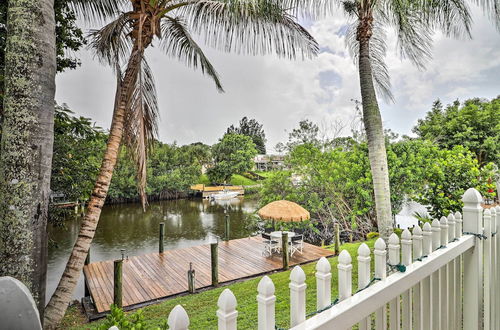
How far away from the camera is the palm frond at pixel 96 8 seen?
187 inches

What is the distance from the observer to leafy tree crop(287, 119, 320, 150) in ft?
39.1

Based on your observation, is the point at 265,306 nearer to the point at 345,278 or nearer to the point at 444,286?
the point at 345,278

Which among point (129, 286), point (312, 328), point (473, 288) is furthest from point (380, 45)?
point (129, 286)

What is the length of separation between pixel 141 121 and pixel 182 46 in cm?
272

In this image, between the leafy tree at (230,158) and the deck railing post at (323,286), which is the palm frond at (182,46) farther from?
the leafy tree at (230,158)

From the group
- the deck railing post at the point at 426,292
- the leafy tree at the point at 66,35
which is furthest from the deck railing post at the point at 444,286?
the leafy tree at the point at 66,35

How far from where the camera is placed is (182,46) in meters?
5.79

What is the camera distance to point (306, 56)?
4.62 metres

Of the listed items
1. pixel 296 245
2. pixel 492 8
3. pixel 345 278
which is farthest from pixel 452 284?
pixel 296 245

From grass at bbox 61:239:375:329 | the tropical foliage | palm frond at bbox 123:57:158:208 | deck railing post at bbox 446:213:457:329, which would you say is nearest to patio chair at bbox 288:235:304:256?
grass at bbox 61:239:375:329

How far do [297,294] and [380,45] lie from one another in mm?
5929

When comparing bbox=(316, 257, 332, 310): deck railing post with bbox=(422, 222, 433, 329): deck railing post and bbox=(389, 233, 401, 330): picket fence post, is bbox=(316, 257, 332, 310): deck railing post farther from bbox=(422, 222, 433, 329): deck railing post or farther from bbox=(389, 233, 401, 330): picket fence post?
bbox=(422, 222, 433, 329): deck railing post

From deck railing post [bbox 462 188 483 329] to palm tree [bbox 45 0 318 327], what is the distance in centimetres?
295

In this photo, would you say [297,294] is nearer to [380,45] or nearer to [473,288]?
[473,288]
